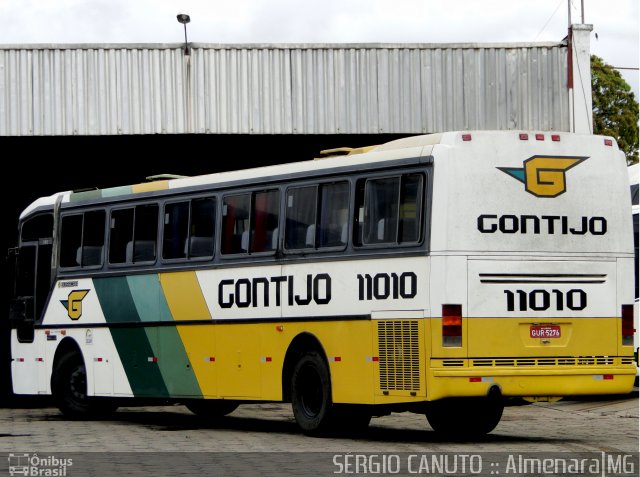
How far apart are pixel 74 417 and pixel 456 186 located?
26.5 ft

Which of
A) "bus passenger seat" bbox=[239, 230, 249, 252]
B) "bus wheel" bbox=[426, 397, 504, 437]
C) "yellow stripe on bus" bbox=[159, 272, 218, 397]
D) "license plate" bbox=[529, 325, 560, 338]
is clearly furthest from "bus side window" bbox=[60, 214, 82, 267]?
"license plate" bbox=[529, 325, 560, 338]

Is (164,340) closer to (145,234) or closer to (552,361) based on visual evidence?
(145,234)

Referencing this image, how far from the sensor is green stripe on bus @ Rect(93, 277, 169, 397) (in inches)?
758

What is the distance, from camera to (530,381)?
593 inches

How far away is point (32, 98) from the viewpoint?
81.1 ft

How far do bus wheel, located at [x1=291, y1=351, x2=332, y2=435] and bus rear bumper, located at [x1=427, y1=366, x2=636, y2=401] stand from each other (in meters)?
1.68

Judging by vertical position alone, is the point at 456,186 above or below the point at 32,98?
below

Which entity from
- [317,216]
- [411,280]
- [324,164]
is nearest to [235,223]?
[317,216]

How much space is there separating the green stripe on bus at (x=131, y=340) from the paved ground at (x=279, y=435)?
0.54 meters

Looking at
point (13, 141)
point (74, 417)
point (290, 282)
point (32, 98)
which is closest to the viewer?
point (290, 282)

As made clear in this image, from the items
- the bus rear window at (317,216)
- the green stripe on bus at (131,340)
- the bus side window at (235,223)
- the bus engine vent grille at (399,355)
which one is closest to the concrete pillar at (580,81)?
the bus side window at (235,223)

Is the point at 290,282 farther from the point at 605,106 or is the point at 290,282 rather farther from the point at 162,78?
the point at 605,106

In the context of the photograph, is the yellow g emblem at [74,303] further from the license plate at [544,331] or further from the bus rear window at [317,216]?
the license plate at [544,331]

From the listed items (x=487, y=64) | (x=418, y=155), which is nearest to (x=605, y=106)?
(x=487, y=64)
